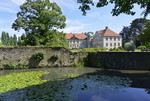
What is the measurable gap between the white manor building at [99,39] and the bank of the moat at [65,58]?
33510mm

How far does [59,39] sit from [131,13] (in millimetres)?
19960

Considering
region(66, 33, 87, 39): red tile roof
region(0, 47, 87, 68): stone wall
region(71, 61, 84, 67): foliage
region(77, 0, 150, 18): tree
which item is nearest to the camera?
region(77, 0, 150, 18): tree

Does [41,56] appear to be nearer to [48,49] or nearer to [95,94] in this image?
[48,49]

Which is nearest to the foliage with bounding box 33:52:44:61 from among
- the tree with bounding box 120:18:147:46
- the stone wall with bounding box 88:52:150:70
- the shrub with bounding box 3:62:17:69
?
the shrub with bounding box 3:62:17:69

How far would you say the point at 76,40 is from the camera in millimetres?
56969

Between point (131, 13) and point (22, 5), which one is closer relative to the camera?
point (131, 13)

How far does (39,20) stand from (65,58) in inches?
395

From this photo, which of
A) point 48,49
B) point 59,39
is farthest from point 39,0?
point 48,49

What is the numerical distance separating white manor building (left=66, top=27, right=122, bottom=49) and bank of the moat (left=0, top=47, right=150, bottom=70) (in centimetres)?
3351

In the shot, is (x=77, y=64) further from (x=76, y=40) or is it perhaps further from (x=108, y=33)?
(x=76, y=40)

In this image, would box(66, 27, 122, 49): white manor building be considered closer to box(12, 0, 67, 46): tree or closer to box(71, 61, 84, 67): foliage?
box(12, 0, 67, 46): tree

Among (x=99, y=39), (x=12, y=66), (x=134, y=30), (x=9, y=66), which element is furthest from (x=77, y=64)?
(x=134, y=30)

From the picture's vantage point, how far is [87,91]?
6.35m

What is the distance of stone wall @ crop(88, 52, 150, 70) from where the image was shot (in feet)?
42.3
